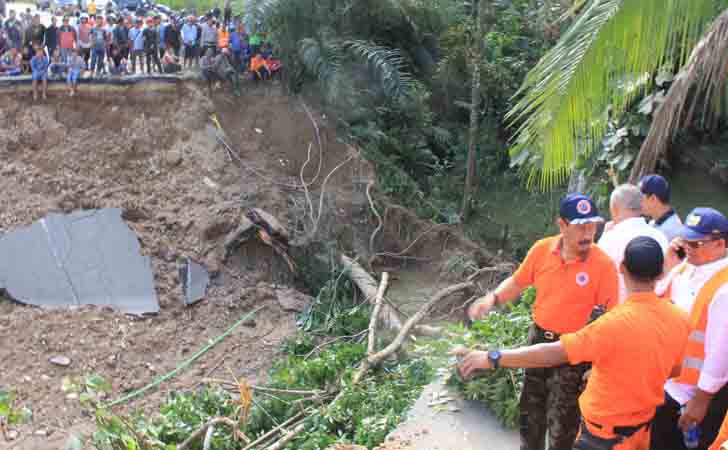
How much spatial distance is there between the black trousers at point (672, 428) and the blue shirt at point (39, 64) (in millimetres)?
13305

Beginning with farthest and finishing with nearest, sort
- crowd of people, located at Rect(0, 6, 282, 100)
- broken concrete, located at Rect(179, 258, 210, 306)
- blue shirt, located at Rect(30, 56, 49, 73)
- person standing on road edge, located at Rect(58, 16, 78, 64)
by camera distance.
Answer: person standing on road edge, located at Rect(58, 16, 78, 64) < crowd of people, located at Rect(0, 6, 282, 100) < blue shirt, located at Rect(30, 56, 49, 73) < broken concrete, located at Rect(179, 258, 210, 306)

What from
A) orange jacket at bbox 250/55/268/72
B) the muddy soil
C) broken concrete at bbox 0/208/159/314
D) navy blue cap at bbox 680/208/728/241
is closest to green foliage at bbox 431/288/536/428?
navy blue cap at bbox 680/208/728/241

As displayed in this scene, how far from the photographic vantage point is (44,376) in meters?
10.1

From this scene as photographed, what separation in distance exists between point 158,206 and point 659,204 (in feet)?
33.5

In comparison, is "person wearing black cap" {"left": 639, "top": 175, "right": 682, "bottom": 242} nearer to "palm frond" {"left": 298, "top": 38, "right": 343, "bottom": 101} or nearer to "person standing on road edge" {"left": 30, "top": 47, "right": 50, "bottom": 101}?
"palm frond" {"left": 298, "top": 38, "right": 343, "bottom": 101}

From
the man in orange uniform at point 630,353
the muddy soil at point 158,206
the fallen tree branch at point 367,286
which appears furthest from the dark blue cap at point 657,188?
the muddy soil at point 158,206

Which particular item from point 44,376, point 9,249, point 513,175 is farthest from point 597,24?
point 513,175

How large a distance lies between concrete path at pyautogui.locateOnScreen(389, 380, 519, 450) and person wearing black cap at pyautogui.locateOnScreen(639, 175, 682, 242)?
6.32 ft

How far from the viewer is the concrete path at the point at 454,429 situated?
5445 millimetres

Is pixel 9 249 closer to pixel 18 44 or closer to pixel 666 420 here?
pixel 18 44

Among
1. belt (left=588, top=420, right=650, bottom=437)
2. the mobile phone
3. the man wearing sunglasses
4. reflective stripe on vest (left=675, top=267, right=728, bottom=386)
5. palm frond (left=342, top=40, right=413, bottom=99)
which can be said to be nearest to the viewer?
belt (left=588, top=420, right=650, bottom=437)

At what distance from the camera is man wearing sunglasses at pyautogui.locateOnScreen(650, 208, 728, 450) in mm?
3611

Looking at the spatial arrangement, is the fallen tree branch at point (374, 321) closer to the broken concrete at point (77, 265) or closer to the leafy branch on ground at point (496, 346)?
the leafy branch on ground at point (496, 346)

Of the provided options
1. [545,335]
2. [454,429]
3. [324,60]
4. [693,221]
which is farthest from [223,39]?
[693,221]
